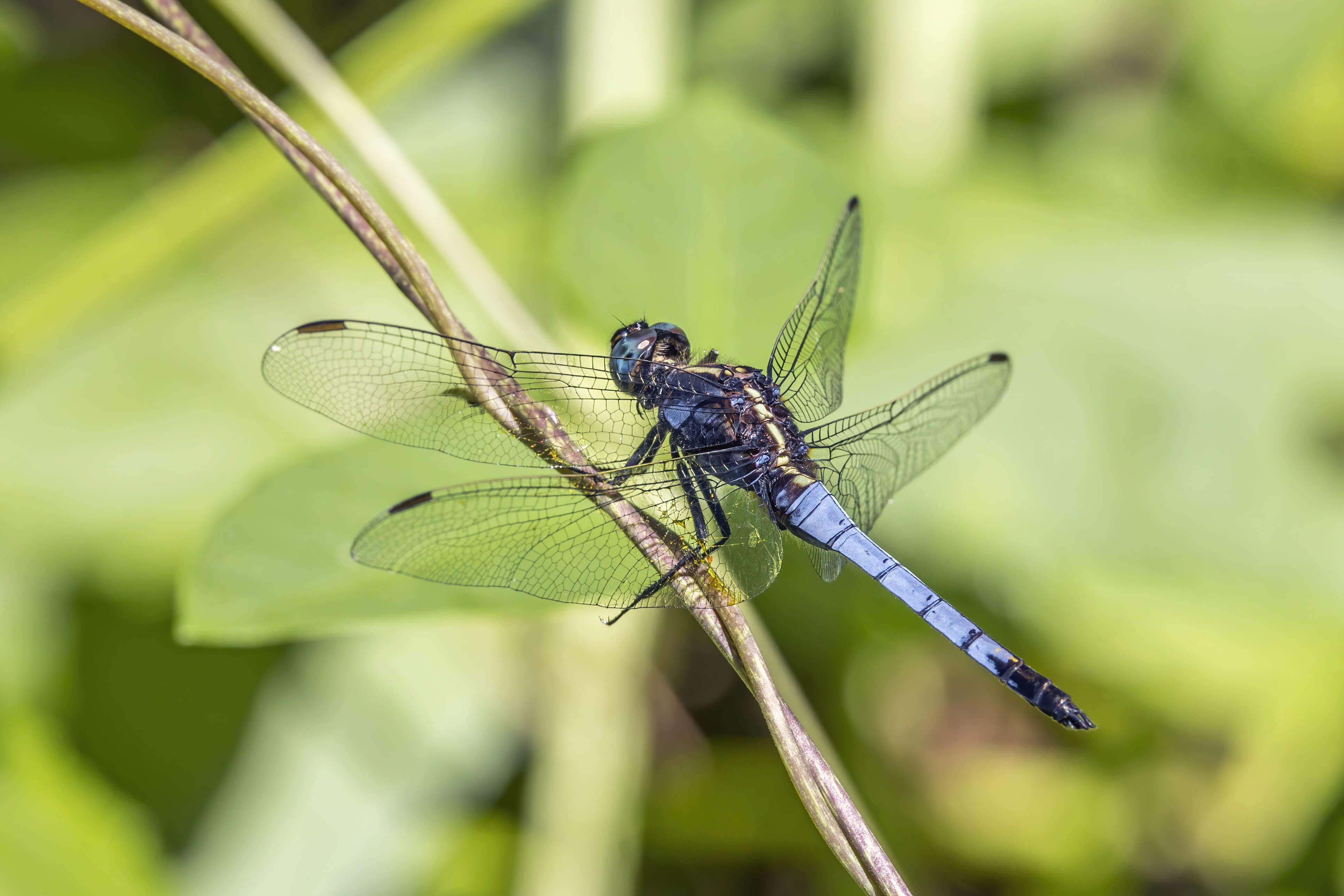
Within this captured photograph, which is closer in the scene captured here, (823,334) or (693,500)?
(693,500)

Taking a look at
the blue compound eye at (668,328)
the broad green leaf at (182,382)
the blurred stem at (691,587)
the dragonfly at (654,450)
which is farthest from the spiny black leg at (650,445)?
the broad green leaf at (182,382)

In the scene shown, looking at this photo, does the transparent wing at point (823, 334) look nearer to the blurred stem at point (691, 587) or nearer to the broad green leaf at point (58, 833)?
the blurred stem at point (691, 587)

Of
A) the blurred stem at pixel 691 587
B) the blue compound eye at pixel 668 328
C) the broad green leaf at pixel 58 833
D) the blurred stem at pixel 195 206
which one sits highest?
the blurred stem at pixel 195 206

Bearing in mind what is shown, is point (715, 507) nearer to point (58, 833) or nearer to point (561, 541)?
point (561, 541)

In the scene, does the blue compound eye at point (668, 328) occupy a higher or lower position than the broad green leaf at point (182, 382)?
lower

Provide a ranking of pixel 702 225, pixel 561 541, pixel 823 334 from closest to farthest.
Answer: pixel 561 541, pixel 702 225, pixel 823 334

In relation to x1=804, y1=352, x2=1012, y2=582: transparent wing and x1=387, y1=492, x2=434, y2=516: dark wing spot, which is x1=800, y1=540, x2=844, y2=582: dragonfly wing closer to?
x1=804, y1=352, x2=1012, y2=582: transparent wing

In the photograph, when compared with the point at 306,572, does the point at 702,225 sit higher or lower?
higher

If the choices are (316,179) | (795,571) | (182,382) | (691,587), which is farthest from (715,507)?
(182,382)
